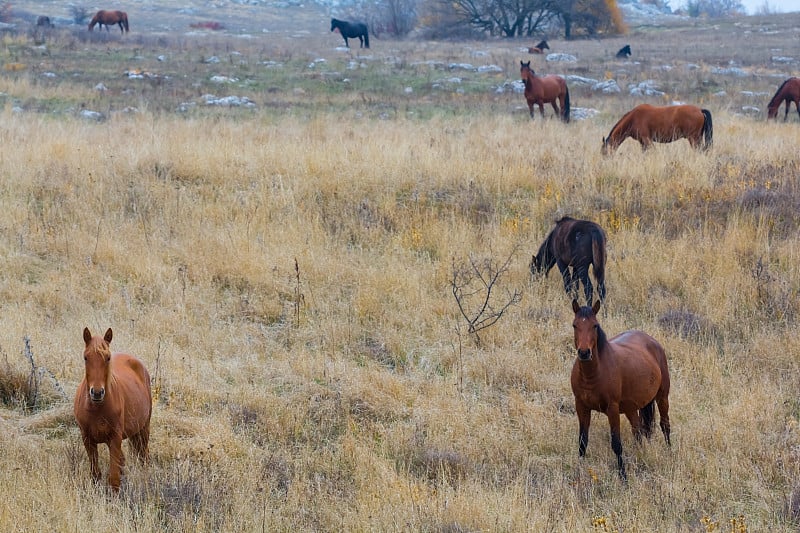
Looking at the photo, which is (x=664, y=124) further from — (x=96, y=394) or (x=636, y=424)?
(x=96, y=394)

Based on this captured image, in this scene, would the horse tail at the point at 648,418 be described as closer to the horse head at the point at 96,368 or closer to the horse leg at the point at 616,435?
the horse leg at the point at 616,435

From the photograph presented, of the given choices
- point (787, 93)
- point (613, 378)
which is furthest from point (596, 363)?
point (787, 93)

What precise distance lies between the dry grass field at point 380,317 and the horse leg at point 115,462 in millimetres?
85

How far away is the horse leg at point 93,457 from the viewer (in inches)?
168

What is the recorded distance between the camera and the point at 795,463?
4789 millimetres

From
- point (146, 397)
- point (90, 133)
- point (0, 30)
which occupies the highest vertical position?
point (0, 30)

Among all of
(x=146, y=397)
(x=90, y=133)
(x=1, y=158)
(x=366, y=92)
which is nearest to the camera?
(x=146, y=397)

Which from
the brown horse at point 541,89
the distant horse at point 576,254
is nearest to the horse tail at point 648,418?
the distant horse at point 576,254

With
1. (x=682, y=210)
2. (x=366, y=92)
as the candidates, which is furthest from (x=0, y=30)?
(x=682, y=210)

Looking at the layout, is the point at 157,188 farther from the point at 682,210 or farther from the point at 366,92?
the point at 366,92

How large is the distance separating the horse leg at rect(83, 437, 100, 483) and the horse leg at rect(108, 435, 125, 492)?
0.23 feet

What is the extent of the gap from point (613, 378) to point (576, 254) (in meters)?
3.08

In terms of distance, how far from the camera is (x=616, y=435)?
488cm

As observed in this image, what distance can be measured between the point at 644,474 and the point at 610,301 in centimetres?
320
